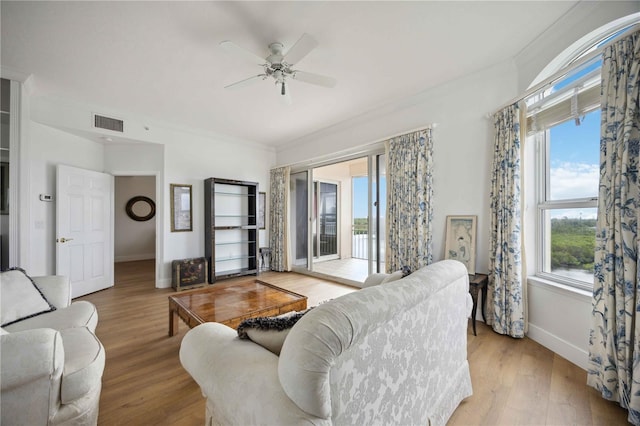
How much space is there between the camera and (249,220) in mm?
5383

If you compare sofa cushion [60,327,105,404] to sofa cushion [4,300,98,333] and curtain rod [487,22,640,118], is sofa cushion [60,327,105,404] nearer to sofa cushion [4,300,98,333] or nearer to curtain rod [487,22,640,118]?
sofa cushion [4,300,98,333]

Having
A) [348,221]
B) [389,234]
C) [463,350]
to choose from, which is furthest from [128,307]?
[348,221]

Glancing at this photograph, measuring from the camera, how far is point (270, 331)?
107 centimetres

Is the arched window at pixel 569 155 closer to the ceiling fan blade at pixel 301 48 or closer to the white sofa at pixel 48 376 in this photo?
the ceiling fan blade at pixel 301 48

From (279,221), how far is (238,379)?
15.6ft

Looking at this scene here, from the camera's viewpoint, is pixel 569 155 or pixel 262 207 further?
pixel 262 207

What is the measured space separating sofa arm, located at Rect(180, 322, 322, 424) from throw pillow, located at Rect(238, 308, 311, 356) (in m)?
0.03

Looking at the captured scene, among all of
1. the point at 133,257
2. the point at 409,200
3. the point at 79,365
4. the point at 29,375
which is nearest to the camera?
the point at 29,375

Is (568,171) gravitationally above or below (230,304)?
above

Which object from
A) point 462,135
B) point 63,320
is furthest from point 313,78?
point 63,320

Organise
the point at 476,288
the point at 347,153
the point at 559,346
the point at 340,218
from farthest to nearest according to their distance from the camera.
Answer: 1. the point at 340,218
2. the point at 347,153
3. the point at 476,288
4. the point at 559,346

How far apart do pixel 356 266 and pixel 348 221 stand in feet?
5.34

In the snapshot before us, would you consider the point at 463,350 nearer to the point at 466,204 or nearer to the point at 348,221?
the point at 466,204

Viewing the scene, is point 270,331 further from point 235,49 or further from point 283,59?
point 283,59
